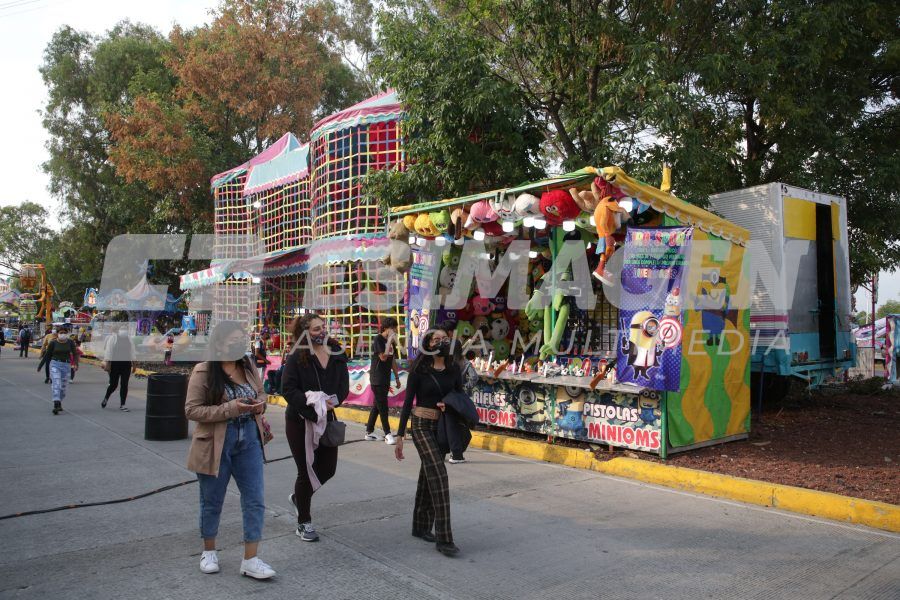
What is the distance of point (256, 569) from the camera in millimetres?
4461

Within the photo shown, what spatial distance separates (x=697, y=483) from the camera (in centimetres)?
718

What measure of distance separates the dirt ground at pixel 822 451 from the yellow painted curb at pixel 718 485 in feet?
1.27

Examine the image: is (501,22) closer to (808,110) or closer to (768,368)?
(808,110)

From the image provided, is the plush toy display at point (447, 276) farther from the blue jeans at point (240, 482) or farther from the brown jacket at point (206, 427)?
the brown jacket at point (206, 427)

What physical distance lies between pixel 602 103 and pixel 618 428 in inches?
210

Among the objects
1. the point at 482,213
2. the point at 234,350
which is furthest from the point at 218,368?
the point at 482,213

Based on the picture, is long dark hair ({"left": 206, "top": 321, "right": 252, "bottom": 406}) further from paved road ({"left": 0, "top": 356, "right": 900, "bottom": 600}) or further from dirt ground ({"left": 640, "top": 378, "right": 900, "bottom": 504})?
dirt ground ({"left": 640, "top": 378, "right": 900, "bottom": 504})

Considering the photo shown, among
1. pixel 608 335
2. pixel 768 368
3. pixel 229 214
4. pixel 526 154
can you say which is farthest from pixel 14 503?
pixel 229 214

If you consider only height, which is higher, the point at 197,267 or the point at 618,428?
the point at 197,267

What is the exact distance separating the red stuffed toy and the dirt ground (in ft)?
9.98

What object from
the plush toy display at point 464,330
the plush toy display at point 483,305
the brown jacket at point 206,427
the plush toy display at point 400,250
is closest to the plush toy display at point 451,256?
the plush toy display at point 400,250

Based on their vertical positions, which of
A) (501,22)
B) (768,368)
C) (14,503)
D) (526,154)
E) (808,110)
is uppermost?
(501,22)

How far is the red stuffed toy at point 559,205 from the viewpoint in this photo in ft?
28.0

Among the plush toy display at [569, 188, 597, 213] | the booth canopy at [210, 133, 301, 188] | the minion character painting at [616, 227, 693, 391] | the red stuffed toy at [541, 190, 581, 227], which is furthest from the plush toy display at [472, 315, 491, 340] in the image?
the booth canopy at [210, 133, 301, 188]
